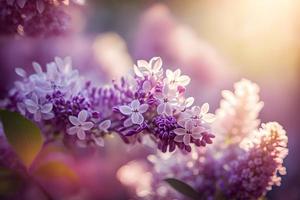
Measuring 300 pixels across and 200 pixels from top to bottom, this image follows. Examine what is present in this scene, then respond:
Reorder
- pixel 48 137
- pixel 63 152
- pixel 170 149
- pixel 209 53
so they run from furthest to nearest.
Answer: pixel 209 53, pixel 63 152, pixel 48 137, pixel 170 149

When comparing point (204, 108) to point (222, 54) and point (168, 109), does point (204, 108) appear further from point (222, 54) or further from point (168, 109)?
point (222, 54)

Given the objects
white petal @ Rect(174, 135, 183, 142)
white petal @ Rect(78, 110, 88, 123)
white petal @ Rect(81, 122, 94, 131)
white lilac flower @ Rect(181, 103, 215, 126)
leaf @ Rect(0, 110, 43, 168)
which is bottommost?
leaf @ Rect(0, 110, 43, 168)

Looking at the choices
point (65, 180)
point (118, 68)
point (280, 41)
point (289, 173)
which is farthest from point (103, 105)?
point (280, 41)

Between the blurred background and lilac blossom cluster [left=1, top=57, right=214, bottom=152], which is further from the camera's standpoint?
the blurred background

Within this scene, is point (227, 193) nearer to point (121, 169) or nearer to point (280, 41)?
point (121, 169)

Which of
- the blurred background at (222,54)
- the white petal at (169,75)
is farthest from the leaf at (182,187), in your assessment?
the blurred background at (222,54)

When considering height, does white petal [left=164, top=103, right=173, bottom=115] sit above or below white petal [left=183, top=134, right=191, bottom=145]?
above

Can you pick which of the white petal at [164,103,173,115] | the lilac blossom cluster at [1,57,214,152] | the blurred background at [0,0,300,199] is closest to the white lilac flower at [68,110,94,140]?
the lilac blossom cluster at [1,57,214,152]

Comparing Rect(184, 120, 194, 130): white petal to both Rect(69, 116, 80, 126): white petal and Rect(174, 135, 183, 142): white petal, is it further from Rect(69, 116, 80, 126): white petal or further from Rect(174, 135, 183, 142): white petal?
Rect(69, 116, 80, 126): white petal
